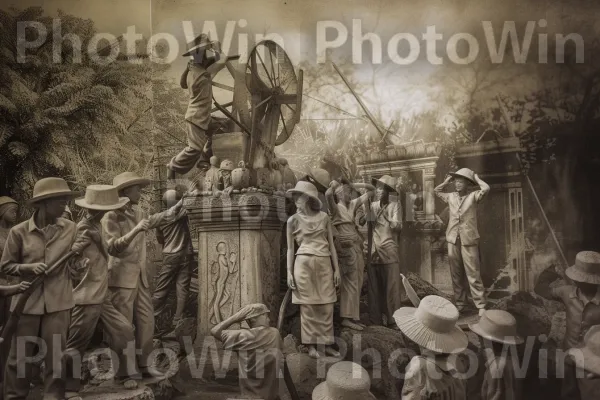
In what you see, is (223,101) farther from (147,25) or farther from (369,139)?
(369,139)

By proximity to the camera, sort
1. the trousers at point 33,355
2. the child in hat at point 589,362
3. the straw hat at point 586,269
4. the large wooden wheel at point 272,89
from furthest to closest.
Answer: the large wooden wheel at point 272,89, the straw hat at point 586,269, the trousers at point 33,355, the child in hat at point 589,362

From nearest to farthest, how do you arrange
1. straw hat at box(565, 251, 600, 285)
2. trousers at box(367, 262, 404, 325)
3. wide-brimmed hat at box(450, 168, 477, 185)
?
straw hat at box(565, 251, 600, 285) → wide-brimmed hat at box(450, 168, 477, 185) → trousers at box(367, 262, 404, 325)

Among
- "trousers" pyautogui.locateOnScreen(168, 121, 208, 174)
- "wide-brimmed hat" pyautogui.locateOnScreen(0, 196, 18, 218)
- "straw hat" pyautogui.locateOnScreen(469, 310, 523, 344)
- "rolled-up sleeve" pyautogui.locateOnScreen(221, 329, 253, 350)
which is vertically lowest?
"rolled-up sleeve" pyautogui.locateOnScreen(221, 329, 253, 350)

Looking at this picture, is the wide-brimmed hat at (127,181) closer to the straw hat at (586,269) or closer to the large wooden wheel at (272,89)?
the large wooden wheel at (272,89)

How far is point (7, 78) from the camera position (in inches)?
243

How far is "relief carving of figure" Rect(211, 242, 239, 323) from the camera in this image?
5641 millimetres

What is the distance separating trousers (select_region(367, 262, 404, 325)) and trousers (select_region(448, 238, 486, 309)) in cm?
57

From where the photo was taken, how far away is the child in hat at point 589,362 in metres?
4.56

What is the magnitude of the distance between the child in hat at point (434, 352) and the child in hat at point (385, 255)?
1.60m

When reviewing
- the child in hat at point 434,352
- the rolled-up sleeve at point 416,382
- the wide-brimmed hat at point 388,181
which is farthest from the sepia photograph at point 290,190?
the rolled-up sleeve at point 416,382

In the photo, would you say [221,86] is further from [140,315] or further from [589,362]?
[589,362]

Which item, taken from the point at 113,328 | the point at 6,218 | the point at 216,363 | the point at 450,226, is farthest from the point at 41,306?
the point at 450,226

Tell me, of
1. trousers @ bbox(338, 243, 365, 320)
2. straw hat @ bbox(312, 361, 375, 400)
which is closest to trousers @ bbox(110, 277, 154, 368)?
trousers @ bbox(338, 243, 365, 320)

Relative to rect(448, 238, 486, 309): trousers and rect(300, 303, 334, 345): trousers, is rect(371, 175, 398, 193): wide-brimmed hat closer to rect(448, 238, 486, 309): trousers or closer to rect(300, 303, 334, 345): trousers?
rect(448, 238, 486, 309): trousers
